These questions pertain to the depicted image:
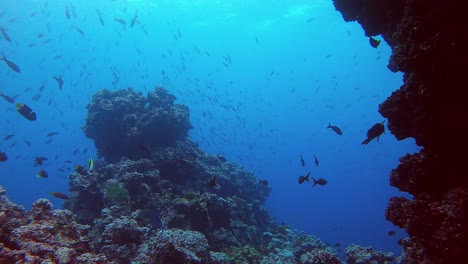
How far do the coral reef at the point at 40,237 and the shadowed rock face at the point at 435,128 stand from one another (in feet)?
20.2

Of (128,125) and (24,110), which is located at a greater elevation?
(128,125)

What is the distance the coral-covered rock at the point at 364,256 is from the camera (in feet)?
31.0

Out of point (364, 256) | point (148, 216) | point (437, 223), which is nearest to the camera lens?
point (437, 223)

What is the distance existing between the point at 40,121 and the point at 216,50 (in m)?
95.6

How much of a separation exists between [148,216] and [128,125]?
9.55m

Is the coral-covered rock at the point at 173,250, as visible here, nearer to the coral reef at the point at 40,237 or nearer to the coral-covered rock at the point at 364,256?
the coral reef at the point at 40,237

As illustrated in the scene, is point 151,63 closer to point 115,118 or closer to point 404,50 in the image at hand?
point 115,118

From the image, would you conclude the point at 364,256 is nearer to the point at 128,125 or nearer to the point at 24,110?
the point at 24,110

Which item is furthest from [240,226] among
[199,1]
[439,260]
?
[199,1]

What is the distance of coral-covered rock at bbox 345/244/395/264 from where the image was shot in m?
9.45

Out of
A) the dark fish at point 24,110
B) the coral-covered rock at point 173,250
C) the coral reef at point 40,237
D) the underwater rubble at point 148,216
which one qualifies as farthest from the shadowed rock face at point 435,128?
the dark fish at point 24,110

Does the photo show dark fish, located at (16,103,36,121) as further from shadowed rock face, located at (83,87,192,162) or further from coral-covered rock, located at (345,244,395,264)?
coral-covered rock, located at (345,244,395,264)

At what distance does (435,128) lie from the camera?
4.30 meters

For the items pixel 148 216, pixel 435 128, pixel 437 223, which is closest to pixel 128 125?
pixel 148 216
